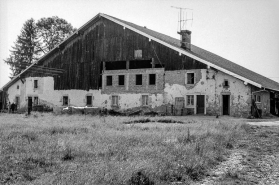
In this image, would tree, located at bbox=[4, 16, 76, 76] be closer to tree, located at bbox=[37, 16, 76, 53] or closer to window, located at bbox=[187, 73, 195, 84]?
tree, located at bbox=[37, 16, 76, 53]

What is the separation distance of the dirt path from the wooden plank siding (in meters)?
15.1

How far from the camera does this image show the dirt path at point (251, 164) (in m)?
6.85

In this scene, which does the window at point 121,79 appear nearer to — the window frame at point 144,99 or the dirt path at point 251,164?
the window frame at point 144,99

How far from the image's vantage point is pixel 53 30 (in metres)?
49.3

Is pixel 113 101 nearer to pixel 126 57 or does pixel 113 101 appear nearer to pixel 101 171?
pixel 126 57

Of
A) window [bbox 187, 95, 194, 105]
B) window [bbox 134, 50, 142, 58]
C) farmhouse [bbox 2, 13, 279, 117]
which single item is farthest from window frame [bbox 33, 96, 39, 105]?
window [bbox 187, 95, 194, 105]

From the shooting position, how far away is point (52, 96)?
31.8 meters

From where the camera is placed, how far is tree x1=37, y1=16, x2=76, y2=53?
49.0 m

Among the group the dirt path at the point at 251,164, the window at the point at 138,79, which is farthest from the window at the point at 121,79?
the dirt path at the point at 251,164

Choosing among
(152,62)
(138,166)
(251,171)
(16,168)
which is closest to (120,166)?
(138,166)

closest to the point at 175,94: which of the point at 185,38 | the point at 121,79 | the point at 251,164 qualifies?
the point at 121,79

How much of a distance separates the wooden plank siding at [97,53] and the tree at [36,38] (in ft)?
59.1

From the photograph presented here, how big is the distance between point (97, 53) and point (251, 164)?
23.2 metres

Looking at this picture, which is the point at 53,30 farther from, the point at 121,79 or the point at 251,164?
the point at 251,164
